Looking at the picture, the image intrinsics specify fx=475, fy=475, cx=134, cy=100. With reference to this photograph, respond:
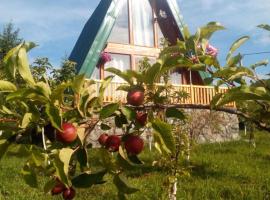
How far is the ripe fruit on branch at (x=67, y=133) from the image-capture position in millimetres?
1135

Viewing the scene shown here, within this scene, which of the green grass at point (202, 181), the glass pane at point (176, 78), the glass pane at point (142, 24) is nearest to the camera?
the green grass at point (202, 181)

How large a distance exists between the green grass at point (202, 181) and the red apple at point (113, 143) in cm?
522

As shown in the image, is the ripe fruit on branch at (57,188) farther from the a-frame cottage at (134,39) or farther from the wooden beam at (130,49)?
the wooden beam at (130,49)

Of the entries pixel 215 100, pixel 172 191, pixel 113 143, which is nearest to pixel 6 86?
pixel 113 143

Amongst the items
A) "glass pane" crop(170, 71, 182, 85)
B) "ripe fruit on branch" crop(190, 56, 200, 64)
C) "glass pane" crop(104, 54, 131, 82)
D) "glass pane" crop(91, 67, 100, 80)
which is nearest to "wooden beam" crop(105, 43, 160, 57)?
"glass pane" crop(104, 54, 131, 82)

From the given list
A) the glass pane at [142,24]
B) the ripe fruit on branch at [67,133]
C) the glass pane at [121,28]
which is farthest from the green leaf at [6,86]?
the glass pane at [142,24]

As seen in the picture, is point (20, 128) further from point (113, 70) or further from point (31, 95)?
point (113, 70)

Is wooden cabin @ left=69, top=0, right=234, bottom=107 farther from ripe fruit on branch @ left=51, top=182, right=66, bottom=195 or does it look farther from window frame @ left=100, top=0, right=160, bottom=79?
ripe fruit on branch @ left=51, top=182, right=66, bottom=195

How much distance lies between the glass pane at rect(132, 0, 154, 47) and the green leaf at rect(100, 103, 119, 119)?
17021mm

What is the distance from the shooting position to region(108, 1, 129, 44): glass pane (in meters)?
17.6

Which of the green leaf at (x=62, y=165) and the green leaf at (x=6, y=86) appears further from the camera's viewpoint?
the green leaf at (x=6, y=86)

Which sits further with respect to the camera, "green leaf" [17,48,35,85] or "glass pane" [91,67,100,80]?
"glass pane" [91,67,100,80]

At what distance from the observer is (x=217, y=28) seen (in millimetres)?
1520

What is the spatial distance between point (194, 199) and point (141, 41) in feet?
38.2
